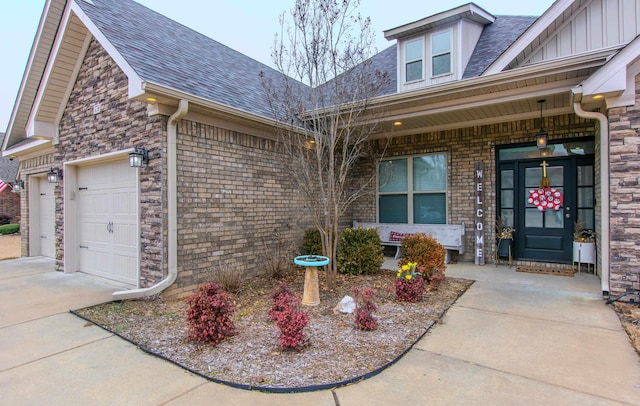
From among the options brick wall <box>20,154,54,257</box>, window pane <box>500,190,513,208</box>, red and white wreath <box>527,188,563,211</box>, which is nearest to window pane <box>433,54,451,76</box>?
window pane <box>500,190,513,208</box>

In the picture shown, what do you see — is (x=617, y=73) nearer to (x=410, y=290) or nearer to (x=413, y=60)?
(x=410, y=290)

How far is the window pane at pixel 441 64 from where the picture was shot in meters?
7.61

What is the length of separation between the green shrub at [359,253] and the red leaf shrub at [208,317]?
3113mm

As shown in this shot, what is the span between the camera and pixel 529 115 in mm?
6625

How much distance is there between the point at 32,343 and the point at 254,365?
2506 mm

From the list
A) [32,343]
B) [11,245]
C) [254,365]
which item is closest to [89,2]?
[32,343]

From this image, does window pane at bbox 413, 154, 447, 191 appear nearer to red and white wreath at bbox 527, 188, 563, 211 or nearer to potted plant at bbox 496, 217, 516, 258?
potted plant at bbox 496, 217, 516, 258

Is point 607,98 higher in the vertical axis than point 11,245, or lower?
higher

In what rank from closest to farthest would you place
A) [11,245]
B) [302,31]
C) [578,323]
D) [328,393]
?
[328,393]
[578,323]
[302,31]
[11,245]

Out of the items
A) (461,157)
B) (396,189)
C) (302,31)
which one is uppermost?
(302,31)

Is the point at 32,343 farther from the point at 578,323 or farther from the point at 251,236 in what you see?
the point at 578,323

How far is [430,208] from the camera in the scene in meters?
7.92

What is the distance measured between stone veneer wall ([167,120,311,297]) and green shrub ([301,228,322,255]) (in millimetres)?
285

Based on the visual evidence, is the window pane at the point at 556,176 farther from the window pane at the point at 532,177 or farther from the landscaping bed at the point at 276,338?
the landscaping bed at the point at 276,338
